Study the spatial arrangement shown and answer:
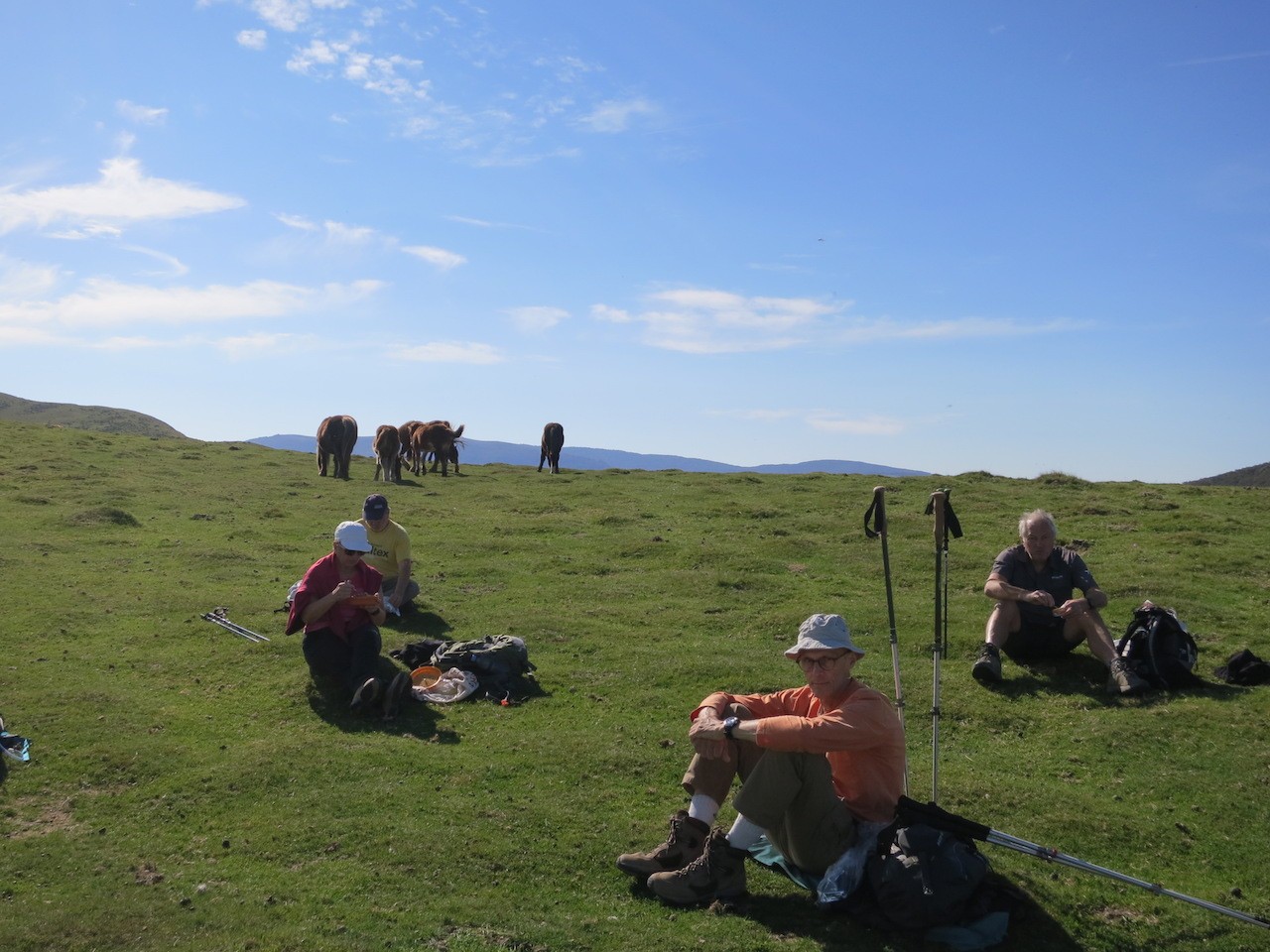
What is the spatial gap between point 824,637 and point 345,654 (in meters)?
5.51

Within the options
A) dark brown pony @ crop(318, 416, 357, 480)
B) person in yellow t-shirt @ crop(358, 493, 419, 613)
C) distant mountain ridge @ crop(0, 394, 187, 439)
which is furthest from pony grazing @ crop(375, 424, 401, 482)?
distant mountain ridge @ crop(0, 394, 187, 439)

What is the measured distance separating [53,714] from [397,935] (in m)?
5.14

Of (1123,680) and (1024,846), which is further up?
(1123,680)

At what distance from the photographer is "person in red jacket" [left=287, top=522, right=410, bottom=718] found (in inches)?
383

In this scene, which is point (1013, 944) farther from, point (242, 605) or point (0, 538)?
point (0, 538)

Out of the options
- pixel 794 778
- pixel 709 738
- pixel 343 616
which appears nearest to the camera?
pixel 794 778

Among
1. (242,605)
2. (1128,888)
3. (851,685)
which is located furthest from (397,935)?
(242,605)

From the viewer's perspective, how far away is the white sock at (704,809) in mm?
6363

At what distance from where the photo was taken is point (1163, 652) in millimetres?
10156

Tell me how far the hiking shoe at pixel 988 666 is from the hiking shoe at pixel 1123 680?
→ 102 centimetres

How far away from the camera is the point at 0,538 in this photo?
17.8m

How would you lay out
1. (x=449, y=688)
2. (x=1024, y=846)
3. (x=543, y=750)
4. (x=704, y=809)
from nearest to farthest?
(x=1024, y=846), (x=704, y=809), (x=543, y=750), (x=449, y=688)

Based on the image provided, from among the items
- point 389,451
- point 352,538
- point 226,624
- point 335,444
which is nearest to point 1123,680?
point 352,538

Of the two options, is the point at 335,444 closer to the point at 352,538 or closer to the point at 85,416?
the point at 352,538
